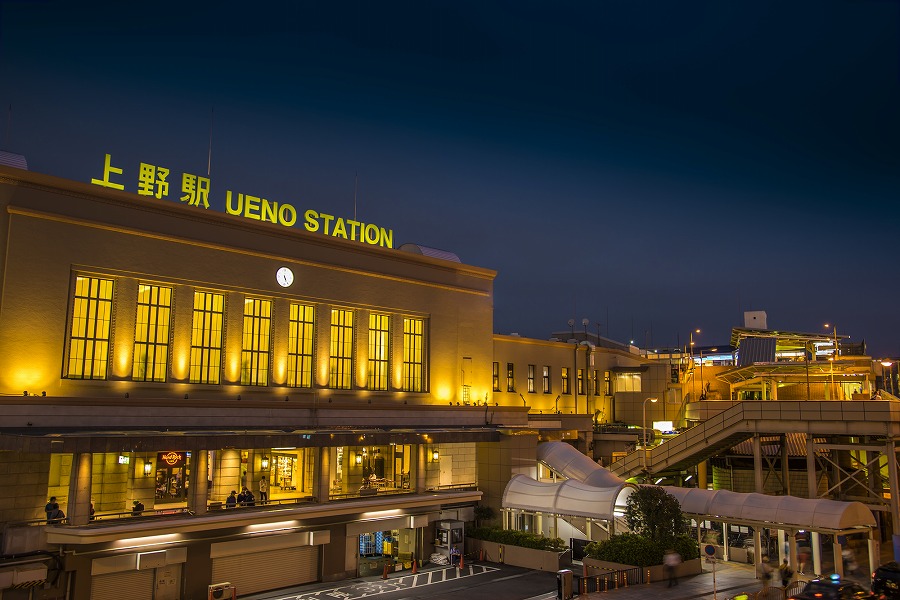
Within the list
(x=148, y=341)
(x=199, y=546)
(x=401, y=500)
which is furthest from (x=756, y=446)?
(x=148, y=341)

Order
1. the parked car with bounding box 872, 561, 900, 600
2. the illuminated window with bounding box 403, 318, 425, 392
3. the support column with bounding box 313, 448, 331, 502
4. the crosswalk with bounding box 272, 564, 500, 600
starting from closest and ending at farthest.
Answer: the parked car with bounding box 872, 561, 900, 600 → the crosswalk with bounding box 272, 564, 500, 600 → the support column with bounding box 313, 448, 331, 502 → the illuminated window with bounding box 403, 318, 425, 392

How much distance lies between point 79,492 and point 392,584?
1623 centimetres

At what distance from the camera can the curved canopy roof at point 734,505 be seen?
35.3m

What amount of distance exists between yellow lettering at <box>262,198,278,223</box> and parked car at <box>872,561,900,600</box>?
120 feet

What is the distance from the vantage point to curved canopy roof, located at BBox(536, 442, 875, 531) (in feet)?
116

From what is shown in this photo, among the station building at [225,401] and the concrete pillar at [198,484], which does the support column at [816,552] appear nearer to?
the station building at [225,401]

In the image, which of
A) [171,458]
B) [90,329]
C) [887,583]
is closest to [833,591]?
[887,583]

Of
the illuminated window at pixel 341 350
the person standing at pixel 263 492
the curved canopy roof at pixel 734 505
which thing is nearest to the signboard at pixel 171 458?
the person standing at pixel 263 492

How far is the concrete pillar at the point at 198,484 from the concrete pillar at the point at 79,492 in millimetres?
4572

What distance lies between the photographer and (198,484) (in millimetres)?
34188

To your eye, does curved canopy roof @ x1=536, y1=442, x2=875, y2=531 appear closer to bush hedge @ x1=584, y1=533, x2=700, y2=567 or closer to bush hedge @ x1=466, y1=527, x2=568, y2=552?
bush hedge @ x1=466, y1=527, x2=568, y2=552

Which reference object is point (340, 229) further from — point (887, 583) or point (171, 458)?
point (887, 583)

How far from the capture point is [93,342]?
121 feet

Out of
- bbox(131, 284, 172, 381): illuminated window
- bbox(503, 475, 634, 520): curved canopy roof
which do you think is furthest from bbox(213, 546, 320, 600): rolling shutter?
bbox(503, 475, 634, 520): curved canopy roof
